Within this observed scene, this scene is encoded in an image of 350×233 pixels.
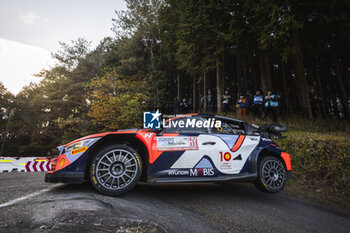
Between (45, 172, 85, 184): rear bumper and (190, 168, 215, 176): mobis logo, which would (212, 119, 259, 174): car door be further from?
(45, 172, 85, 184): rear bumper

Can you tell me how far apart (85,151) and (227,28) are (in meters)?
13.1

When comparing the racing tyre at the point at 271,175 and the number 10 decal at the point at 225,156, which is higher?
the number 10 decal at the point at 225,156

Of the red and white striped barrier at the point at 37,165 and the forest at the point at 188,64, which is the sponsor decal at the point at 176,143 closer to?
the red and white striped barrier at the point at 37,165

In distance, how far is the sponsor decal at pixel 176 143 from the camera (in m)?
3.27

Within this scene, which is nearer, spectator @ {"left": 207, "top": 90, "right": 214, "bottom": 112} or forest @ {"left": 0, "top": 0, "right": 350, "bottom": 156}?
forest @ {"left": 0, "top": 0, "right": 350, "bottom": 156}

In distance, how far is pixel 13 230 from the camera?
72.7 inches

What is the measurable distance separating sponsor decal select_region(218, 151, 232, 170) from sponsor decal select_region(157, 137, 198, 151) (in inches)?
21.4

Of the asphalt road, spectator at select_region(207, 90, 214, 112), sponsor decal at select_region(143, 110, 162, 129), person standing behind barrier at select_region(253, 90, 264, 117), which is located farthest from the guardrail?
spectator at select_region(207, 90, 214, 112)

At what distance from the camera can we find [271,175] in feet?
12.6

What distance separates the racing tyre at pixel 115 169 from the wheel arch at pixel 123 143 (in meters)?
0.15

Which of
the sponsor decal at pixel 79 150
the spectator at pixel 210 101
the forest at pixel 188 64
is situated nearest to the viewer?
the sponsor decal at pixel 79 150

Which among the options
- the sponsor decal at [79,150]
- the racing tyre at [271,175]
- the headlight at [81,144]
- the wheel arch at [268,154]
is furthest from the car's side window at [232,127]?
the sponsor decal at [79,150]

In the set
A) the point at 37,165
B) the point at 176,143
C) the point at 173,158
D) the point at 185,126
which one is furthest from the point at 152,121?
the point at 37,165

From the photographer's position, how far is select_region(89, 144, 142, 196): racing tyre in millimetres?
2949
